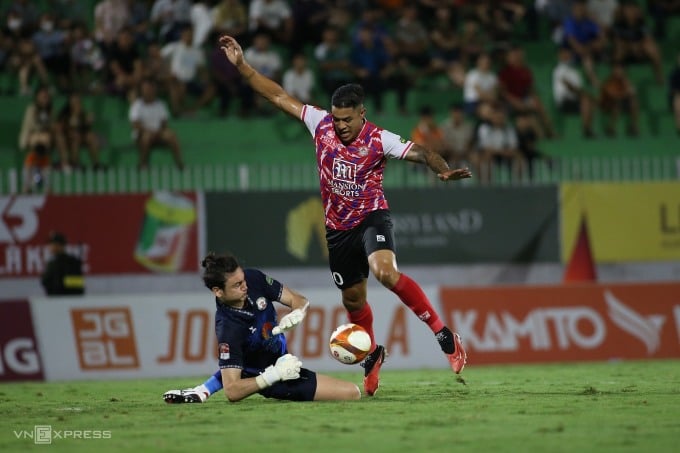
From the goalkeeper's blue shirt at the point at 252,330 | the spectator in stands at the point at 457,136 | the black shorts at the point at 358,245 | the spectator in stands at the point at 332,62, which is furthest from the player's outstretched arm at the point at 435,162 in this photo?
the spectator in stands at the point at 332,62

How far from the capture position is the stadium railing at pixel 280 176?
19.6 meters

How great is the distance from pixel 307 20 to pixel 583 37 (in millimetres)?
5458

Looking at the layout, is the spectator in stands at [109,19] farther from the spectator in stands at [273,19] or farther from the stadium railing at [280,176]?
the stadium railing at [280,176]

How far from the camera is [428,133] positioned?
21094 millimetres

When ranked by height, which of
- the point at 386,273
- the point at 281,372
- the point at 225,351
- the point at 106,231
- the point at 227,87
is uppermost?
the point at 227,87

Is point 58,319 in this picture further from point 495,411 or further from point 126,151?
point 495,411

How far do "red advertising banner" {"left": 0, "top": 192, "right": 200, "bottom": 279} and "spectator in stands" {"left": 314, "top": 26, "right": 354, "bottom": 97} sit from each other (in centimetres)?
402

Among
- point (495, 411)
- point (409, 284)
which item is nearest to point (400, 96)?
point (409, 284)

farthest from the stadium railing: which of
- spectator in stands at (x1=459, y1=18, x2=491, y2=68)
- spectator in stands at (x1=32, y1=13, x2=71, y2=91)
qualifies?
spectator in stands at (x1=459, y1=18, x2=491, y2=68)

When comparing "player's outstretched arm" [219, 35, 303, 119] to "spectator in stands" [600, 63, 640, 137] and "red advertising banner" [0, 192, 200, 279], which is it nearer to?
"red advertising banner" [0, 192, 200, 279]

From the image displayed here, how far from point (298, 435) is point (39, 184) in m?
12.3

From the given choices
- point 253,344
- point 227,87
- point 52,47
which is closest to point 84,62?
point 52,47

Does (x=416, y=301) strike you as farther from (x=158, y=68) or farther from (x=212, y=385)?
(x=158, y=68)

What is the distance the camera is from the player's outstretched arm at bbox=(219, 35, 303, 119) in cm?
1159
